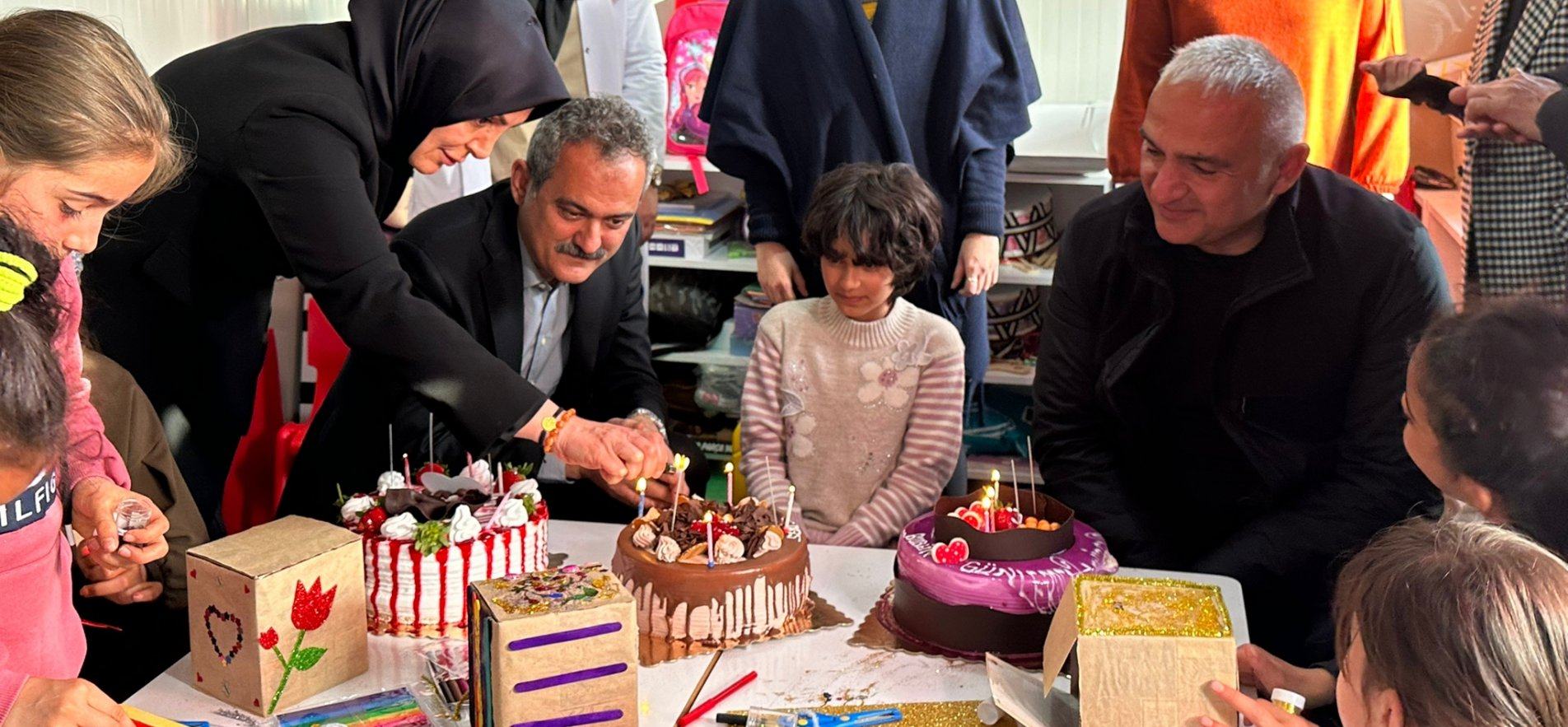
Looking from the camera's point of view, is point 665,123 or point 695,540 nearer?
point 695,540

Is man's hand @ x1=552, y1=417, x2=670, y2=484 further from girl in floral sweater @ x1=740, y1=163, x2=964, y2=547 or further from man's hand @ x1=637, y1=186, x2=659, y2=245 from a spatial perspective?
man's hand @ x1=637, y1=186, x2=659, y2=245

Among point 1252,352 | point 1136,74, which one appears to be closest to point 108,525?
point 1252,352

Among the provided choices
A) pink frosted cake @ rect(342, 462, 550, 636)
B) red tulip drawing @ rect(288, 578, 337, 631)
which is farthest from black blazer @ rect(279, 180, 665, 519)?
red tulip drawing @ rect(288, 578, 337, 631)

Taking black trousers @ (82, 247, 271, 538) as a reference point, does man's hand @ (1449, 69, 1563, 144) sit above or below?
above

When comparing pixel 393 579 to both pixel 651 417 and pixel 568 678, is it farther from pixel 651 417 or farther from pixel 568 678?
pixel 651 417

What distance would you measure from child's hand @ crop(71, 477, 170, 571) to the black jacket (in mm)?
1436

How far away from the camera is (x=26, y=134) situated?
1619mm

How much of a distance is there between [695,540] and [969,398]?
1.41 meters

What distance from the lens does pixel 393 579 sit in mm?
1846

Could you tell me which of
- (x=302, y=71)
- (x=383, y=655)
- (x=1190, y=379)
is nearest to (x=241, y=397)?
(x=302, y=71)

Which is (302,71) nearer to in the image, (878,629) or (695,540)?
(695,540)

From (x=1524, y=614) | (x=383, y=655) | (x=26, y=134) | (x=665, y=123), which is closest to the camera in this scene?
(x=1524, y=614)

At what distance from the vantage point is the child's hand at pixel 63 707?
51.6 inches

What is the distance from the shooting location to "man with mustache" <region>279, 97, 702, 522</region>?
2.58 metres
